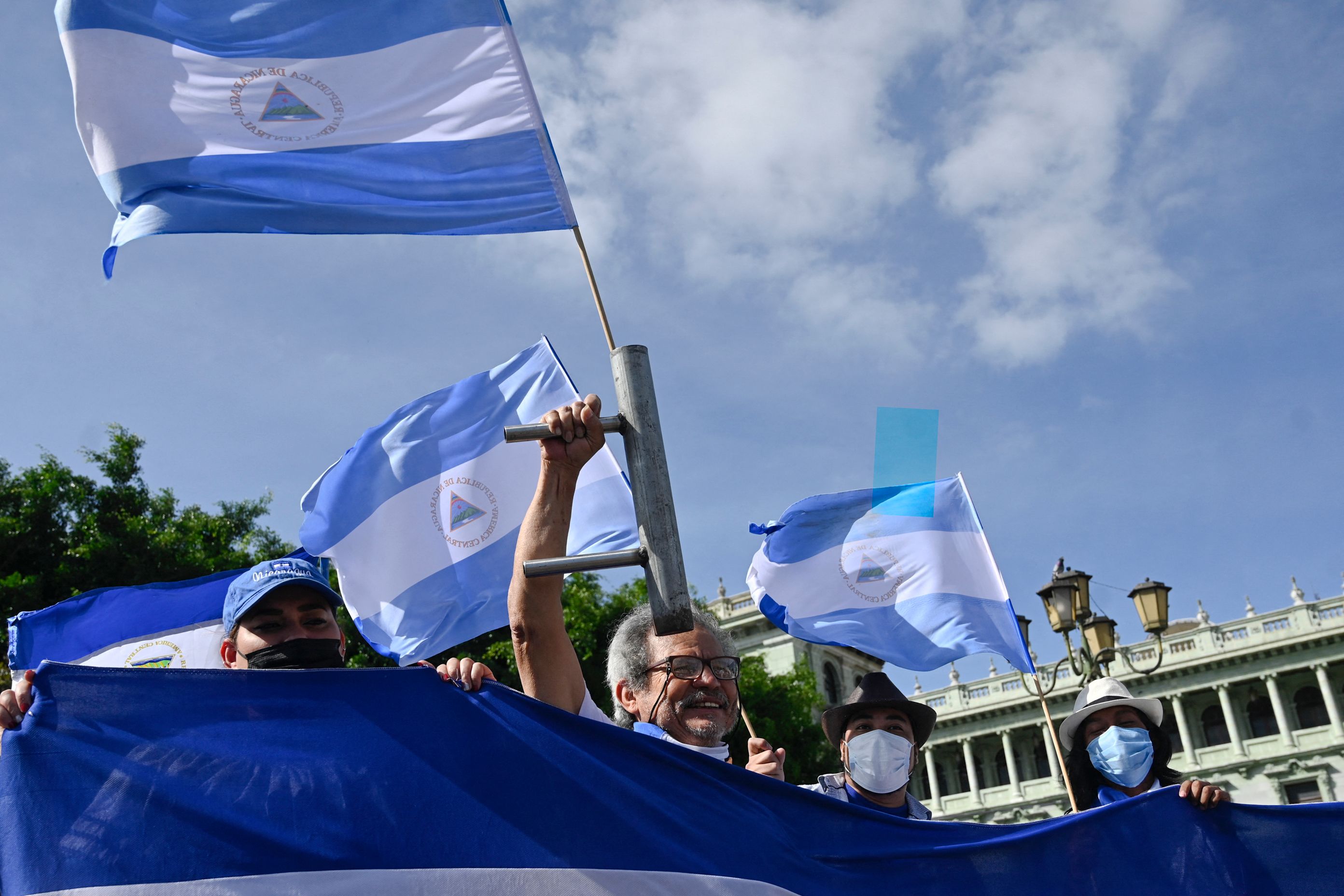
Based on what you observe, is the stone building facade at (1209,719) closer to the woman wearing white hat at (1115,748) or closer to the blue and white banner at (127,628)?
the blue and white banner at (127,628)

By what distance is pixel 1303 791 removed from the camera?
42.0m

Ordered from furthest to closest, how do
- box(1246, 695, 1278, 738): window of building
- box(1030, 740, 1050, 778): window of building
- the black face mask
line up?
box(1030, 740, 1050, 778): window of building < box(1246, 695, 1278, 738): window of building < the black face mask

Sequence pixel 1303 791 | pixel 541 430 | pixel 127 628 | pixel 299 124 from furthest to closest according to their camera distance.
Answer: pixel 1303 791 → pixel 127 628 → pixel 299 124 → pixel 541 430

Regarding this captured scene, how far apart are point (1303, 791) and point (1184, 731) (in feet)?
17.8

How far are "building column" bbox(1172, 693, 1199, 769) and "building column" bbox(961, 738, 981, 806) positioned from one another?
8.69 m

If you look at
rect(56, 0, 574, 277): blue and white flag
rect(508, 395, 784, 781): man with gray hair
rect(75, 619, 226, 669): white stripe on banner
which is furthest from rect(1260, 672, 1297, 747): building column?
rect(56, 0, 574, 277): blue and white flag

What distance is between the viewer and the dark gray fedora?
4266 mm

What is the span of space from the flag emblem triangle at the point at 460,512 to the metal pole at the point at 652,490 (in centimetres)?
480

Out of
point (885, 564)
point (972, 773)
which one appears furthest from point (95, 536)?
point (972, 773)

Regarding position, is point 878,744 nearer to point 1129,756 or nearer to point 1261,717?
point 1129,756

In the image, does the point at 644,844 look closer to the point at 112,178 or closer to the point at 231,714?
the point at 231,714

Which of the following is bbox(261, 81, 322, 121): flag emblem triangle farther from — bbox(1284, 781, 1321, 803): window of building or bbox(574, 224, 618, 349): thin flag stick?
bbox(1284, 781, 1321, 803): window of building

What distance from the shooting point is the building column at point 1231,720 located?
4412 centimetres

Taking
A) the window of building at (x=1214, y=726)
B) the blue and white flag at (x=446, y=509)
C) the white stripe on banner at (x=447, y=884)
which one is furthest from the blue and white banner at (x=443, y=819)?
the window of building at (x=1214, y=726)
